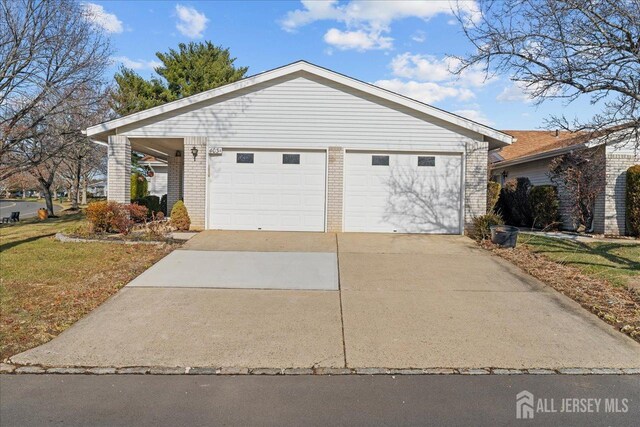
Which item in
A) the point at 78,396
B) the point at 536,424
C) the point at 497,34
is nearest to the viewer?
the point at 536,424

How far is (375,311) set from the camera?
5953mm

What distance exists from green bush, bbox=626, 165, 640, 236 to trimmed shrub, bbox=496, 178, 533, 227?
127 inches

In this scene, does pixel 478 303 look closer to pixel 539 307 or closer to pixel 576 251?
pixel 539 307

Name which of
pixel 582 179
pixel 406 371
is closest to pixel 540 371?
pixel 406 371

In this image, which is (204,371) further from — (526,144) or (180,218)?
(526,144)

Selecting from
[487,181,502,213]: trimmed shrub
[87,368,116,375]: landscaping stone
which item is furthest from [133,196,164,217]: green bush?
[87,368,116,375]: landscaping stone

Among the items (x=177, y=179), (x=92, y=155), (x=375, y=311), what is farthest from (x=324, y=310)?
(x=92, y=155)

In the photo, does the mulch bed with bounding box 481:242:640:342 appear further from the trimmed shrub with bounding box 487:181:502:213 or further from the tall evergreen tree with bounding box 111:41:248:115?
the tall evergreen tree with bounding box 111:41:248:115

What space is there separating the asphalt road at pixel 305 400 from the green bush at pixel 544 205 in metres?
11.8

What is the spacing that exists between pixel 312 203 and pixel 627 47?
26.1 feet

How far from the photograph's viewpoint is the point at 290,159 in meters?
12.5

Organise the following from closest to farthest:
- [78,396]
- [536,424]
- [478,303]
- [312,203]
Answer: [536,424], [78,396], [478,303], [312,203]

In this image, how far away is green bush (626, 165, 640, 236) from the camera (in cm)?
1267

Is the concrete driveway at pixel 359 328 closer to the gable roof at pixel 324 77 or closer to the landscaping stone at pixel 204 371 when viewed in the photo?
the landscaping stone at pixel 204 371
